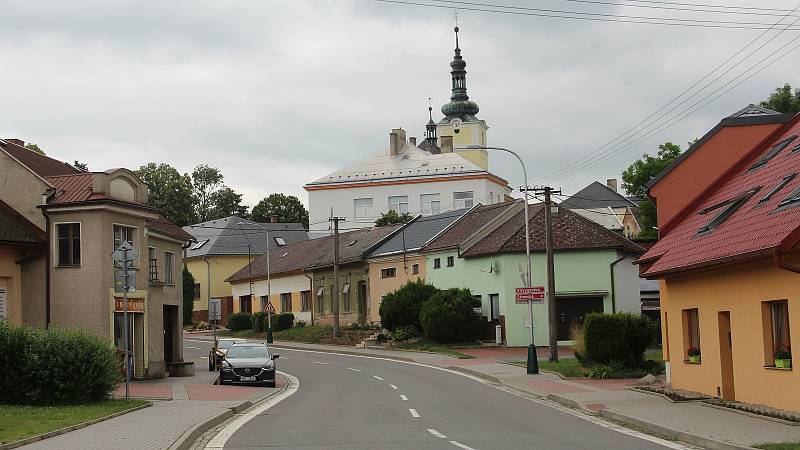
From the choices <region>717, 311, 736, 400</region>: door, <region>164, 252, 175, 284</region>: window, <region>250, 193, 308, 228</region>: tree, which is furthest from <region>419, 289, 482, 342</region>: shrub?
<region>250, 193, 308, 228</region>: tree

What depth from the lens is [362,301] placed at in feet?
213

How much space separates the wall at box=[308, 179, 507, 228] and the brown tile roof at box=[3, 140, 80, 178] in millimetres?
62992

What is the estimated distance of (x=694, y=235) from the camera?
966 inches

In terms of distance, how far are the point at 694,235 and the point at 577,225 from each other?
28191mm

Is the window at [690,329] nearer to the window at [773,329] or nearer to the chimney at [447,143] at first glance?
the window at [773,329]

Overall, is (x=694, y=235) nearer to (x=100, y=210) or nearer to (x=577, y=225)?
(x=100, y=210)

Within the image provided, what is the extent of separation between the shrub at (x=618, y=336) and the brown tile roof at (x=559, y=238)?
19.2 metres

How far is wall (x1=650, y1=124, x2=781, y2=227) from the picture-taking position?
2750 cm

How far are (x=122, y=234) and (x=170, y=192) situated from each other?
81.6 meters

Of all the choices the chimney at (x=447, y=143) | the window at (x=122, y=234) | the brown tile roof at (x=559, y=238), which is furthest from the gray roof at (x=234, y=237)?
the window at (x=122, y=234)

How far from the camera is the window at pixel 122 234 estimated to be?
32094 millimetres

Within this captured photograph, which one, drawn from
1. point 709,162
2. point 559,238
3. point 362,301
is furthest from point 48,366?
point 362,301

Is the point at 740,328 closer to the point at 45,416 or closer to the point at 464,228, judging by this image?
the point at 45,416

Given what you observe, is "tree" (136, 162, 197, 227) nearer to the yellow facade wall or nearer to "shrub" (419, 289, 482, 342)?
"shrub" (419, 289, 482, 342)
